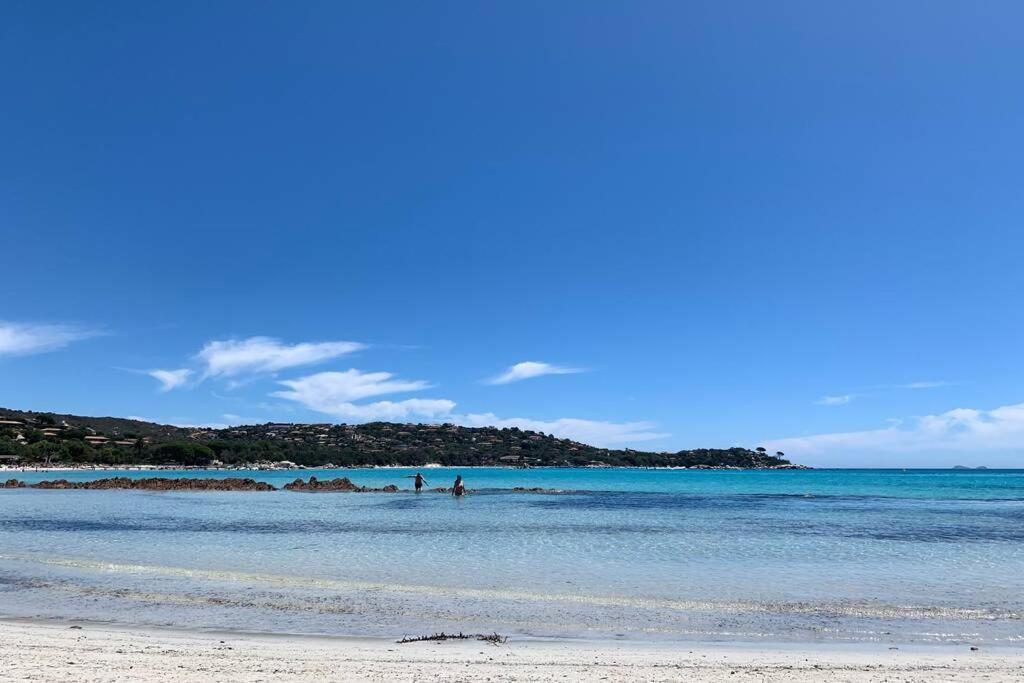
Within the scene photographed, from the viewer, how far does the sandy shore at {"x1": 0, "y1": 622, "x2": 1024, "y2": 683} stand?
8375 mm

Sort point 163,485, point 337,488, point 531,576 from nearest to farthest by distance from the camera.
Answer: point 531,576 → point 163,485 → point 337,488

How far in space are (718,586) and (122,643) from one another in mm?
11479

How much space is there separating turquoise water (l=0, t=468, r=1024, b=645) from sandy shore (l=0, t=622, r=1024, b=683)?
1.05 metres

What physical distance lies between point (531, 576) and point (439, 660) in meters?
7.60

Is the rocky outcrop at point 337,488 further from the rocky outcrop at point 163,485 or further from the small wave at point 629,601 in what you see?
the small wave at point 629,601

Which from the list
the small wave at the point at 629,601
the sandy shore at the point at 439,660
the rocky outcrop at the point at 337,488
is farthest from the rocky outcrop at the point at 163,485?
the sandy shore at the point at 439,660

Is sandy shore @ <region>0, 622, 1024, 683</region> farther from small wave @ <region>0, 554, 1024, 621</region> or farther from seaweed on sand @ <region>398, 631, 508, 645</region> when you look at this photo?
small wave @ <region>0, 554, 1024, 621</region>

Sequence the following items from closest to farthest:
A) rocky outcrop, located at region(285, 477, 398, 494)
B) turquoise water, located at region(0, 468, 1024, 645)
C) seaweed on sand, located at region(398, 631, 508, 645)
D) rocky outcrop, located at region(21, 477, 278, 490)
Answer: seaweed on sand, located at region(398, 631, 508, 645)
turquoise water, located at region(0, 468, 1024, 645)
rocky outcrop, located at region(285, 477, 398, 494)
rocky outcrop, located at region(21, 477, 278, 490)

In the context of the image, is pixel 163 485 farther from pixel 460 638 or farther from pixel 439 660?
pixel 439 660

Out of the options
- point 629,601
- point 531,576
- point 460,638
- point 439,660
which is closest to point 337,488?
point 531,576

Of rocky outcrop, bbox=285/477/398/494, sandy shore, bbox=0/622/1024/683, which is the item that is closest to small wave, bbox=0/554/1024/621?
sandy shore, bbox=0/622/1024/683

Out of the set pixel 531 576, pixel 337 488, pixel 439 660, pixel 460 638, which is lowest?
pixel 337 488

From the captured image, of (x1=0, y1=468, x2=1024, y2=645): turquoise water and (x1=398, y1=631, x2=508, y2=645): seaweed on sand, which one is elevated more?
(x1=398, y1=631, x2=508, y2=645): seaweed on sand

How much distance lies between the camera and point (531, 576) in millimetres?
16641
